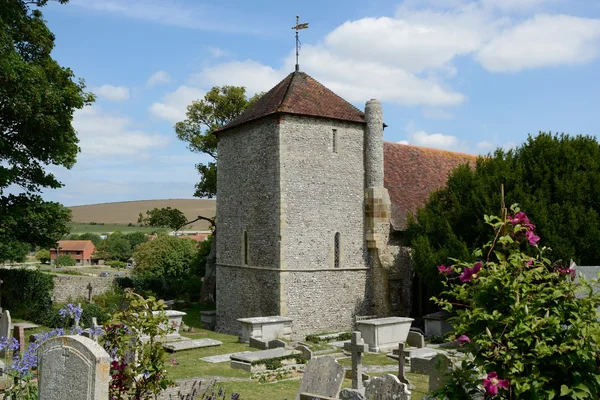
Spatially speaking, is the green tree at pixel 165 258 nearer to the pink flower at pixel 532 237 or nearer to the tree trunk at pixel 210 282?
the tree trunk at pixel 210 282

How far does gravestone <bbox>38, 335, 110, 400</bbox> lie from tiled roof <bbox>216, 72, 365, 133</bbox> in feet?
48.6

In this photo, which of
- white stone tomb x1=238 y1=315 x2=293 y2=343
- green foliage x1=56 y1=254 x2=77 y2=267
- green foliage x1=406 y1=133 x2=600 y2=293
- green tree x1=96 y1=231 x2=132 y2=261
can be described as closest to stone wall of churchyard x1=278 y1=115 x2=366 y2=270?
white stone tomb x1=238 y1=315 x2=293 y2=343

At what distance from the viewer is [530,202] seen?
62.6 ft

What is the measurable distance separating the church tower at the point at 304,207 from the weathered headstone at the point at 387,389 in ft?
35.2

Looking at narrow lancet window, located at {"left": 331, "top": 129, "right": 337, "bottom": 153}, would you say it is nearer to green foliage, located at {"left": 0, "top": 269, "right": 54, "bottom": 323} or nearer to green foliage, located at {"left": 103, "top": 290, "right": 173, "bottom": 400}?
green foliage, located at {"left": 0, "top": 269, "right": 54, "bottom": 323}

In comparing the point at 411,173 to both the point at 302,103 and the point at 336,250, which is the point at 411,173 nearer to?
the point at 336,250

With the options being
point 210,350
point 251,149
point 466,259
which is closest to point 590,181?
point 466,259

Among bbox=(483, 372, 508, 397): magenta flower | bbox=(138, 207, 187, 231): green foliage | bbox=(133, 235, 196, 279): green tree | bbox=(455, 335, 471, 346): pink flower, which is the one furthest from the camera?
bbox=(133, 235, 196, 279): green tree

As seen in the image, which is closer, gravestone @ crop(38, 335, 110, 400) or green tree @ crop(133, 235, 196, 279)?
gravestone @ crop(38, 335, 110, 400)

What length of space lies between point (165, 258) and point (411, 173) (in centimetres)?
2237

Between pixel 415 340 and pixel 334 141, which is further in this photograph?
pixel 334 141

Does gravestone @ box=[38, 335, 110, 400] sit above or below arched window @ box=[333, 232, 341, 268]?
below

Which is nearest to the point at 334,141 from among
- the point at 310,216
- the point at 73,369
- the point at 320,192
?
the point at 320,192

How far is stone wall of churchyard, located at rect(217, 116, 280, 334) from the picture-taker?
21125 millimetres
